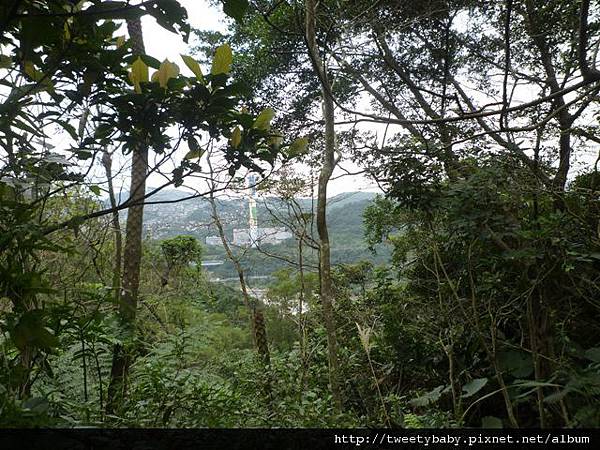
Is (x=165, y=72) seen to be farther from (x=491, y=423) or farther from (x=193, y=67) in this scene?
(x=491, y=423)

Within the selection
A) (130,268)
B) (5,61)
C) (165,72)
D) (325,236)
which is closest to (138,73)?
(165,72)

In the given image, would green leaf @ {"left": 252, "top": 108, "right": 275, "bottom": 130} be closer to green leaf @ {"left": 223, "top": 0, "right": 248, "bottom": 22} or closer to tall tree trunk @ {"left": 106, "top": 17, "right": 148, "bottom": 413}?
green leaf @ {"left": 223, "top": 0, "right": 248, "bottom": 22}

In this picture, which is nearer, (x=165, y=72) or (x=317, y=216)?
(x=165, y=72)

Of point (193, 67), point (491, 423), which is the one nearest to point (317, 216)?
point (193, 67)

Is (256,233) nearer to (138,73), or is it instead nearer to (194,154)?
(194,154)

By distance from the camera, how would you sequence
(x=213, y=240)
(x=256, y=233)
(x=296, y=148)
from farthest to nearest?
(x=213, y=240)
(x=256, y=233)
(x=296, y=148)

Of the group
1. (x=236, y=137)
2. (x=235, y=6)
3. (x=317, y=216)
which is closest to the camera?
(x=235, y=6)

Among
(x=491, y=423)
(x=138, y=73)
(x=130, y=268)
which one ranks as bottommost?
(x=491, y=423)

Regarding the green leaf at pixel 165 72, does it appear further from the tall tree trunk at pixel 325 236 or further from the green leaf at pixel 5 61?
the tall tree trunk at pixel 325 236

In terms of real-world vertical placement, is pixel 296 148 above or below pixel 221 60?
below

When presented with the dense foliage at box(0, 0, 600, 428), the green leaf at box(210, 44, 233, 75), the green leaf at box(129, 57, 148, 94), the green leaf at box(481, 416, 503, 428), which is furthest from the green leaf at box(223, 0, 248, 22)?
the green leaf at box(481, 416, 503, 428)

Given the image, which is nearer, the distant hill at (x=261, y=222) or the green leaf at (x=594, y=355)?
the green leaf at (x=594, y=355)

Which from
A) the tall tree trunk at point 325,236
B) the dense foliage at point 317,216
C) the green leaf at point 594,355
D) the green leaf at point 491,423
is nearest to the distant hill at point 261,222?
the dense foliage at point 317,216

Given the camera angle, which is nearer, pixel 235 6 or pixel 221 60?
pixel 235 6
